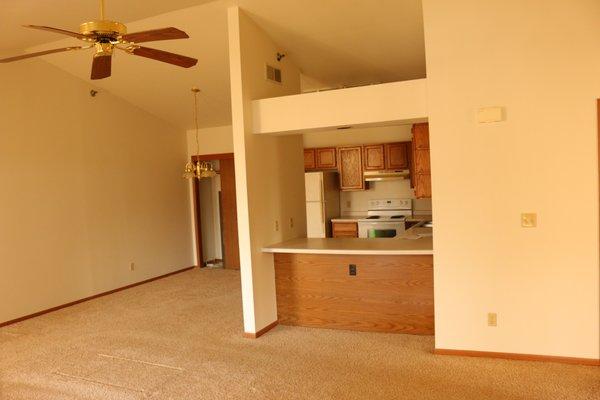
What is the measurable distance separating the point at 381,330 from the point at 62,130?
15.0 feet

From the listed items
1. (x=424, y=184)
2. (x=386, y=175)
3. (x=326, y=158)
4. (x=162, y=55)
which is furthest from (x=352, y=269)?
(x=326, y=158)

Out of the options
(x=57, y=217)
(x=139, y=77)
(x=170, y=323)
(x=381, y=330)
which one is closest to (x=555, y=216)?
(x=381, y=330)

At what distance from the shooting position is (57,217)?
552 centimetres

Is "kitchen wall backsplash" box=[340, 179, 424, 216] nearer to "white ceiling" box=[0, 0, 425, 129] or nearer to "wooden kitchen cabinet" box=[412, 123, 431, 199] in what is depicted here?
"white ceiling" box=[0, 0, 425, 129]

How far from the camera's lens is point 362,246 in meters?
4.23

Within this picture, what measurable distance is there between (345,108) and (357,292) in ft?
5.70

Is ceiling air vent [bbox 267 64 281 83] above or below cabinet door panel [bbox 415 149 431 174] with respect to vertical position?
above

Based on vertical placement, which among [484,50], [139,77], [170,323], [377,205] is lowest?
[170,323]

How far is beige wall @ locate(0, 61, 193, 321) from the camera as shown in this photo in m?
5.02

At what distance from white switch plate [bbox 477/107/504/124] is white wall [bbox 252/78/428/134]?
0.45 meters

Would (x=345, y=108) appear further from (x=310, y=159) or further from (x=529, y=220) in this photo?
(x=310, y=159)

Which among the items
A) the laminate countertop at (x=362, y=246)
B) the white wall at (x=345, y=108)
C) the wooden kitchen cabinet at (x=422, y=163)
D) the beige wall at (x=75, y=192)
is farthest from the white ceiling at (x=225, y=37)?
the laminate countertop at (x=362, y=246)

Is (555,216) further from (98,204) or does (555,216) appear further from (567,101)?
(98,204)


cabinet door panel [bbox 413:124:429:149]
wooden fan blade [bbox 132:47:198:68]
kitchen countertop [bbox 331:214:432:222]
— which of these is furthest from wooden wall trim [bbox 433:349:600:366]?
kitchen countertop [bbox 331:214:432:222]
